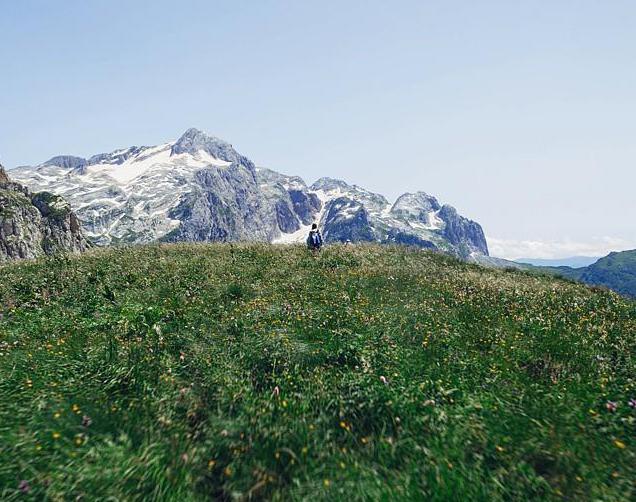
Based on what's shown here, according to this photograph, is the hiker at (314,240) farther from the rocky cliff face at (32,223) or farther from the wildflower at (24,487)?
the rocky cliff face at (32,223)

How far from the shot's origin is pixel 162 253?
1962cm

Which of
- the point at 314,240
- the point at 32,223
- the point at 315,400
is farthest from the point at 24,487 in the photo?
the point at 32,223

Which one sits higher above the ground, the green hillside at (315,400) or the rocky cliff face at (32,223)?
the green hillside at (315,400)

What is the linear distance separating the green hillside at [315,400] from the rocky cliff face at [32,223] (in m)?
131

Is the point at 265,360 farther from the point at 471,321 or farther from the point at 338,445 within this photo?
the point at 471,321

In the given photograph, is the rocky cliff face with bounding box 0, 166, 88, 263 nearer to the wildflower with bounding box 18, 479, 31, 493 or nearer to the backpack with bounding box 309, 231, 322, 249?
the backpack with bounding box 309, 231, 322, 249

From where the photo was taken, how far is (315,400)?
6035mm

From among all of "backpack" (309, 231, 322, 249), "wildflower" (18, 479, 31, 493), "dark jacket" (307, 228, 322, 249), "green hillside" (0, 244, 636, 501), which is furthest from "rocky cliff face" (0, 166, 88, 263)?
"wildflower" (18, 479, 31, 493)

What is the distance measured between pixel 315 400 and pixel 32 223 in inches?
6955

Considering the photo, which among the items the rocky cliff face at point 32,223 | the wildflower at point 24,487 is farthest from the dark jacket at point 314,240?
the rocky cliff face at point 32,223

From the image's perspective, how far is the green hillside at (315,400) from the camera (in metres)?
4.49

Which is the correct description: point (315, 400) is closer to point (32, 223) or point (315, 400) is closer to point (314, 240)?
point (314, 240)

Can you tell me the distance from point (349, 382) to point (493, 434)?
2.13m

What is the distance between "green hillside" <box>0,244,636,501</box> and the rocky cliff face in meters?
131
